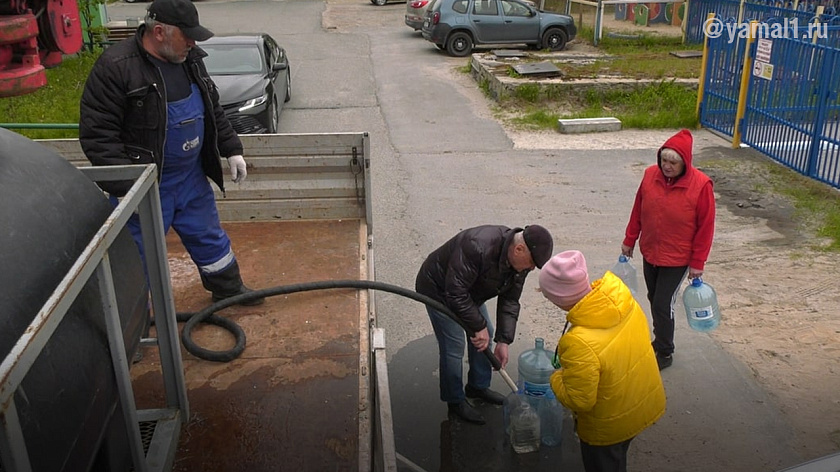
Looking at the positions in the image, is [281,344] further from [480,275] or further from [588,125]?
[588,125]

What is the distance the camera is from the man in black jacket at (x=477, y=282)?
3727 millimetres

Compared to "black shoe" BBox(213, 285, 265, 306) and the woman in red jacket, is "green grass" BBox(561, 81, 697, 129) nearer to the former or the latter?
the woman in red jacket

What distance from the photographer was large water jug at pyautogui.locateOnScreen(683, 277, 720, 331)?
5.00m

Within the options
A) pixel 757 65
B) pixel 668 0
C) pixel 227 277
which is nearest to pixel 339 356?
pixel 227 277

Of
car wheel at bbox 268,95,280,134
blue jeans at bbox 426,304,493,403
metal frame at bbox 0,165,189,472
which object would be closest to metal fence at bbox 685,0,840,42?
car wheel at bbox 268,95,280,134

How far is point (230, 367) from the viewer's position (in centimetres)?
361

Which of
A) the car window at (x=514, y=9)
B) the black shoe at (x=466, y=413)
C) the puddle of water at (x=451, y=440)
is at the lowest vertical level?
the puddle of water at (x=451, y=440)

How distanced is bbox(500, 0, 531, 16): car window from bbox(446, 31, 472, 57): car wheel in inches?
44.3

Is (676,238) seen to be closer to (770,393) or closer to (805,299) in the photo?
(770,393)

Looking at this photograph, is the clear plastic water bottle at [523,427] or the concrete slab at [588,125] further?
the concrete slab at [588,125]

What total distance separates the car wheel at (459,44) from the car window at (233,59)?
796cm

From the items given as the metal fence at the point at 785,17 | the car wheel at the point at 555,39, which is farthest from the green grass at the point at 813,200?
the car wheel at the point at 555,39

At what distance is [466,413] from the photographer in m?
4.68

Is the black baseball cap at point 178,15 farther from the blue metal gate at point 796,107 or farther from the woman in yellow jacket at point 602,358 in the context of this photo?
the blue metal gate at point 796,107
